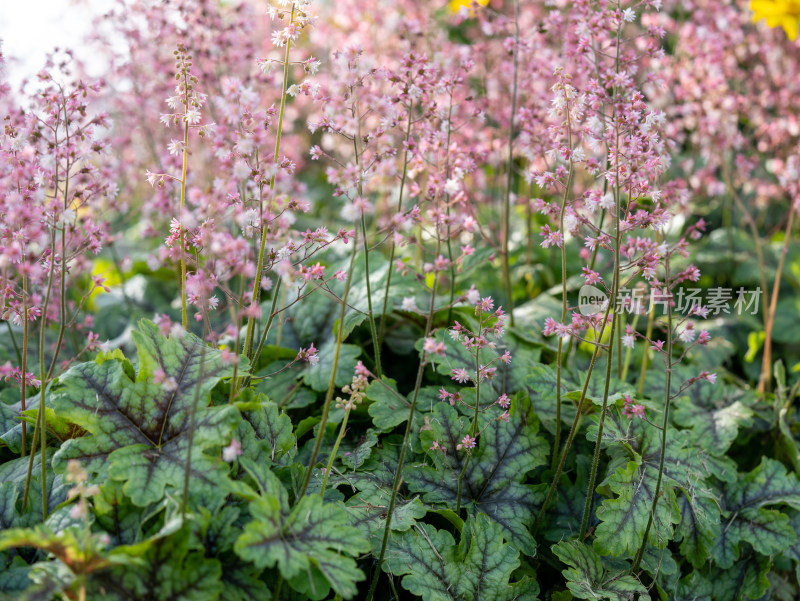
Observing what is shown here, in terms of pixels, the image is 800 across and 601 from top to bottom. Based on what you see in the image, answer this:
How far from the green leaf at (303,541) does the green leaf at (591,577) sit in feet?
2.24

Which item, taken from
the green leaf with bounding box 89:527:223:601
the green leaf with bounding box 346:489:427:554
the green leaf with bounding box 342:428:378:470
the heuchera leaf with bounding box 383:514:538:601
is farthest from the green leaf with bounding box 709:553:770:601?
the green leaf with bounding box 89:527:223:601

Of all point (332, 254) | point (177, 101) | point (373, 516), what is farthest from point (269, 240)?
point (332, 254)

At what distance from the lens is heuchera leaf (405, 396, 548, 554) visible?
7.27ft

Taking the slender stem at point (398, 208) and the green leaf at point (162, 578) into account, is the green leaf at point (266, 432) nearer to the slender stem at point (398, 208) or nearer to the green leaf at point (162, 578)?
the green leaf at point (162, 578)

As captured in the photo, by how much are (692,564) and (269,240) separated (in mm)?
1817

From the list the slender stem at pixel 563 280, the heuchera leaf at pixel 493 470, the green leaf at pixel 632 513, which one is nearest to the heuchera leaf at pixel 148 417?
the heuchera leaf at pixel 493 470

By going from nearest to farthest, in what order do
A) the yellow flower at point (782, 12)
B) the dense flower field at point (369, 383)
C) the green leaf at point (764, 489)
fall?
the dense flower field at point (369, 383)
the green leaf at point (764, 489)
the yellow flower at point (782, 12)

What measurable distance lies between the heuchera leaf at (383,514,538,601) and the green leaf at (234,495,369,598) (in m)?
0.32

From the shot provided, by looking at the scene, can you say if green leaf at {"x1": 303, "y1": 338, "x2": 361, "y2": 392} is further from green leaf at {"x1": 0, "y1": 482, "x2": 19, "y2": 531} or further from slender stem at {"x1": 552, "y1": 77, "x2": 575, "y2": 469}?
green leaf at {"x1": 0, "y1": 482, "x2": 19, "y2": 531}

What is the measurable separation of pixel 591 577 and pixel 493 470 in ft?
1.52

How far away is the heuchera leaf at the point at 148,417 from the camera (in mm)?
1729

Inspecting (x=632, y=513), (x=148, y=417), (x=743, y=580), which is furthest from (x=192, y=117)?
(x=743, y=580)

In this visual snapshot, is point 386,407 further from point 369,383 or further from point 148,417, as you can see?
point 148,417

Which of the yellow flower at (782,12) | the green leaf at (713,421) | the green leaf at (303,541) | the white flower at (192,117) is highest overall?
the yellow flower at (782,12)
